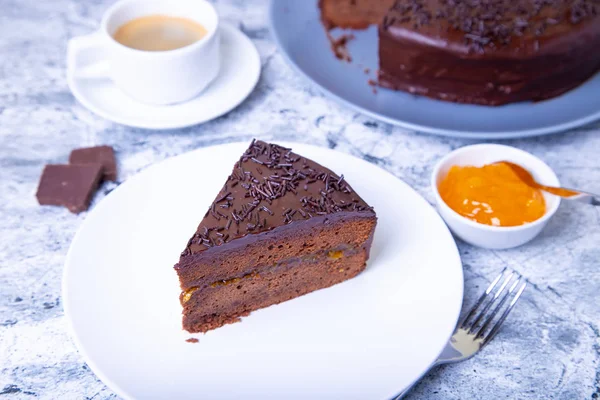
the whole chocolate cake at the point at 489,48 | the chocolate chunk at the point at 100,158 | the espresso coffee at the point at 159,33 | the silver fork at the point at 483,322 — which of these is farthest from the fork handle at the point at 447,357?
the espresso coffee at the point at 159,33

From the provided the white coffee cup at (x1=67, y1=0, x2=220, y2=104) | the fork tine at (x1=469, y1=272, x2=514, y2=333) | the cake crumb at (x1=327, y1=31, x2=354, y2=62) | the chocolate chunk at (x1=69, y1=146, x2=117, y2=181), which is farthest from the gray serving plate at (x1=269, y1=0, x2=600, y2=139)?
the chocolate chunk at (x1=69, y1=146, x2=117, y2=181)

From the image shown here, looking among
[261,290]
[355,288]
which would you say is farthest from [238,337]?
[355,288]

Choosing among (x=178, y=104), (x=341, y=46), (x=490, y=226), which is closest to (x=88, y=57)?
(x=178, y=104)

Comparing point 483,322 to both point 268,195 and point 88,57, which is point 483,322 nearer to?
point 268,195

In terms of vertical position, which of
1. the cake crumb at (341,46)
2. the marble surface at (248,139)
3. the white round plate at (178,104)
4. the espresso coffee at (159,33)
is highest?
the espresso coffee at (159,33)

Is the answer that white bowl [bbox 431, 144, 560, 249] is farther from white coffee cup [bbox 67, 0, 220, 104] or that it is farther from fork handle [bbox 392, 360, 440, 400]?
white coffee cup [bbox 67, 0, 220, 104]

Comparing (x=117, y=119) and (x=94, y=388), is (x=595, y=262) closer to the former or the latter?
(x=94, y=388)

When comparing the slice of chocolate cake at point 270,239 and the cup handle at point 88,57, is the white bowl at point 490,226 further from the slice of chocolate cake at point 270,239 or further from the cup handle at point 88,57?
the cup handle at point 88,57
